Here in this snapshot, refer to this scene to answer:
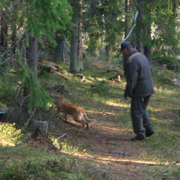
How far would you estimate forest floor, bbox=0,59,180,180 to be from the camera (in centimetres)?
582

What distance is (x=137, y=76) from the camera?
8070 mm

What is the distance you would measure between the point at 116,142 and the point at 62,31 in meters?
3.27

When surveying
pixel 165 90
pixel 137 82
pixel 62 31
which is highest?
pixel 62 31

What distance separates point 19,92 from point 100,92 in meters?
7.22

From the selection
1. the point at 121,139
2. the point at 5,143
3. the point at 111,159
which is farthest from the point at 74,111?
the point at 5,143

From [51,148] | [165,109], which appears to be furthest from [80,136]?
[165,109]

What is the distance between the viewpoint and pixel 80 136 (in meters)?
8.70

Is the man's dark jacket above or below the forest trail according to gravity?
above

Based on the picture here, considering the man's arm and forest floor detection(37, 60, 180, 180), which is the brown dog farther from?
the man's arm

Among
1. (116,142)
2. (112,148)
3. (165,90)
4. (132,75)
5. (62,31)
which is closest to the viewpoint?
(112,148)

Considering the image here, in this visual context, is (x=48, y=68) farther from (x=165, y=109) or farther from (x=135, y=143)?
(x=135, y=143)

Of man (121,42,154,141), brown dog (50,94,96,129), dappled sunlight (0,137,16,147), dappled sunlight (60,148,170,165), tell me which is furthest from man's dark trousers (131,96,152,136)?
dappled sunlight (0,137,16,147)

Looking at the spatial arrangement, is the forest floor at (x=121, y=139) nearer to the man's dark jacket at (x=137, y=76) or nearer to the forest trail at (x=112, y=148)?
the forest trail at (x=112, y=148)

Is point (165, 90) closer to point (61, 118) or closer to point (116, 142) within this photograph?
point (61, 118)
